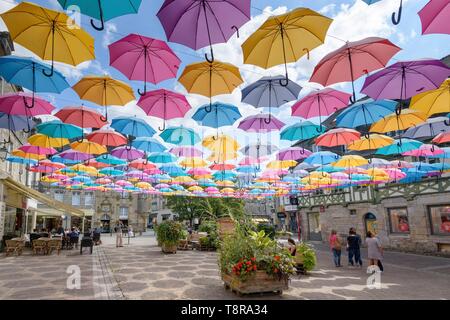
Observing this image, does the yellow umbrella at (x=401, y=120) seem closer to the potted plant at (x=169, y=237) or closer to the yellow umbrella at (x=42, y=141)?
the potted plant at (x=169, y=237)

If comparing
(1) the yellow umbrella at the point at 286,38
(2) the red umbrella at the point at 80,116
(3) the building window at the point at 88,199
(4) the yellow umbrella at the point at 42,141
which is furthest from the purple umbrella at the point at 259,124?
(3) the building window at the point at 88,199

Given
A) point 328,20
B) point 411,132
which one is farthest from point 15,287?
point 411,132

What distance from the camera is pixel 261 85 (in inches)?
291

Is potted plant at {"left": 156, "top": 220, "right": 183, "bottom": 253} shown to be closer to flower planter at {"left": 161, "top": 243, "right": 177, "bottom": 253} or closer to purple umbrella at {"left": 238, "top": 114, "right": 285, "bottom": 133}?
flower planter at {"left": 161, "top": 243, "right": 177, "bottom": 253}

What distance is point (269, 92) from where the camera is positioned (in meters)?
7.45

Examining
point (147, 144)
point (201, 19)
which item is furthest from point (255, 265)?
point (147, 144)

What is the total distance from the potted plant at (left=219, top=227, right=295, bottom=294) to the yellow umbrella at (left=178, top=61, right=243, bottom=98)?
12.1ft

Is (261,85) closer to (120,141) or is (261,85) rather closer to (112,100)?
(112,100)

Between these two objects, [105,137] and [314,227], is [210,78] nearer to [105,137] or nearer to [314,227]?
[105,137]

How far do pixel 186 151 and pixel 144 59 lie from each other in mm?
7348

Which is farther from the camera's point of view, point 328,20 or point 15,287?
point 15,287

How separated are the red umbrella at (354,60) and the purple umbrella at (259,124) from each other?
134 inches

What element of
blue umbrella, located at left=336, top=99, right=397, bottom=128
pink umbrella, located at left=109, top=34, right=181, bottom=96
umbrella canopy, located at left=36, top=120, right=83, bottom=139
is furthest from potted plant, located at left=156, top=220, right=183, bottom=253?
pink umbrella, located at left=109, top=34, right=181, bottom=96

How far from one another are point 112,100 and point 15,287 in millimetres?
5695
